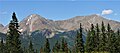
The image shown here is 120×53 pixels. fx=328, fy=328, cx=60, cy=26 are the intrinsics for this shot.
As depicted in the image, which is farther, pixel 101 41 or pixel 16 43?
pixel 101 41

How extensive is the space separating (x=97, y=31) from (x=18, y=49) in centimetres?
Result: 6382

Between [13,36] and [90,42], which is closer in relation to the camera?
[13,36]

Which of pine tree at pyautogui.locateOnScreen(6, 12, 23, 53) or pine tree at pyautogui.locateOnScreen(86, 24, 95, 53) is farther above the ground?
pine tree at pyautogui.locateOnScreen(6, 12, 23, 53)

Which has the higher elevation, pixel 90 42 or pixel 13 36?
pixel 13 36

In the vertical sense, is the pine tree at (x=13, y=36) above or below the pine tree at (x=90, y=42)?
above

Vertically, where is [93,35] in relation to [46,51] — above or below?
above

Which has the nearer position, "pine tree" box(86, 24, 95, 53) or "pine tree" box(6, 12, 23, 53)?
Result: "pine tree" box(6, 12, 23, 53)

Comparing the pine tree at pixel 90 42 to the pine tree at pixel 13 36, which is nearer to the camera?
the pine tree at pixel 13 36

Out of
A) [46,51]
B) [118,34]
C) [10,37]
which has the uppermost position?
[10,37]

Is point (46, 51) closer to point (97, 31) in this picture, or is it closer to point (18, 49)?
point (97, 31)

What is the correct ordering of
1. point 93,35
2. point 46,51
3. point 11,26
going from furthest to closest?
1. point 46,51
2. point 93,35
3. point 11,26

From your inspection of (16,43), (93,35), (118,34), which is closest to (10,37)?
(16,43)

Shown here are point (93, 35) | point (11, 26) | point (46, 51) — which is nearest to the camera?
point (11, 26)

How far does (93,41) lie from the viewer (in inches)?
4628
